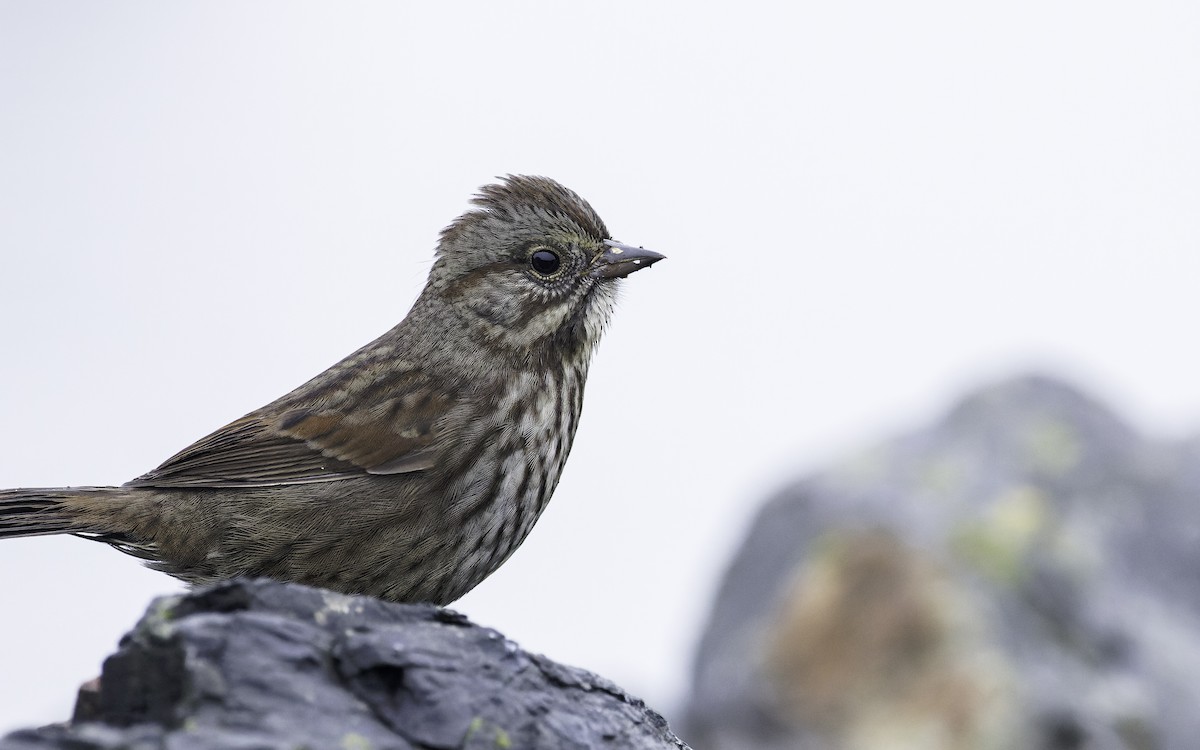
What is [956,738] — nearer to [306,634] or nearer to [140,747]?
[306,634]

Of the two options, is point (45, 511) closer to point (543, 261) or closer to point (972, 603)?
point (543, 261)

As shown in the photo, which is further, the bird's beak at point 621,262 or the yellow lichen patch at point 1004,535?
the yellow lichen patch at point 1004,535

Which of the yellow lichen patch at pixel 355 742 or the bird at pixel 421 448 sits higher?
the bird at pixel 421 448

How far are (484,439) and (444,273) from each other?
0.94 meters

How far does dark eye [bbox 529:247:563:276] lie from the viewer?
18.1ft

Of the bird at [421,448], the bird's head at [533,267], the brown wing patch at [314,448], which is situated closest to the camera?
the bird at [421,448]

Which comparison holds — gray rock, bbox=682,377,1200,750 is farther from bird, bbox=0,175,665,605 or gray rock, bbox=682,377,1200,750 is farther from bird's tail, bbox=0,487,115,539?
bird's tail, bbox=0,487,115,539

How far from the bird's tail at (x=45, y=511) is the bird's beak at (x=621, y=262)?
210cm

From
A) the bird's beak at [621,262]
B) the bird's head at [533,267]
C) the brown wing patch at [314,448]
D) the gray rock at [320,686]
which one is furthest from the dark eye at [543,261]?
the gray rock at [320,686]

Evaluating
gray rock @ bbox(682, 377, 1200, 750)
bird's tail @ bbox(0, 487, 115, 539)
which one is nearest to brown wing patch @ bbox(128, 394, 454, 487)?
bird's tail @ bbox(0, 487, 115, 539)

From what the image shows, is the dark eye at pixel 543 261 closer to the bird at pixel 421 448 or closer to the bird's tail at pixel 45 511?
the bird at pixel 421 448

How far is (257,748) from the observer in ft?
9.93

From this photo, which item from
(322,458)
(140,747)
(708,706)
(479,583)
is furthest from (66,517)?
(708,706)

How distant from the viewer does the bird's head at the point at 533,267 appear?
215 inches
